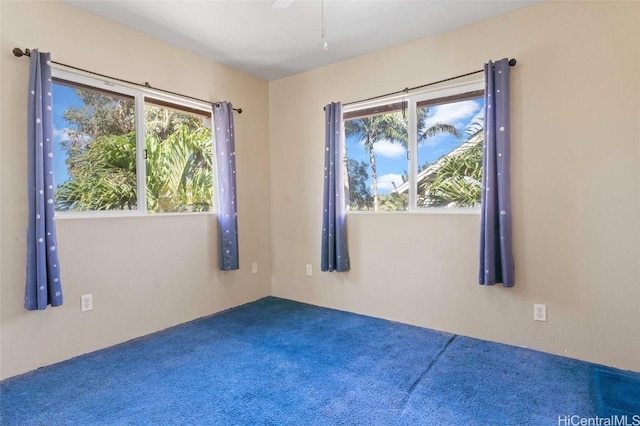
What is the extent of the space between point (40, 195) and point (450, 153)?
2.95m

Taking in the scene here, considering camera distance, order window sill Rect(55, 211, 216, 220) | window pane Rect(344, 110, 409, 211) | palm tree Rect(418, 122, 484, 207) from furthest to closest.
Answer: window pane Rect(344, 110, 409, 211)
palm tree Rect(418, 122, 484, 207)
window sill Rect(55, 211, 216, 220)

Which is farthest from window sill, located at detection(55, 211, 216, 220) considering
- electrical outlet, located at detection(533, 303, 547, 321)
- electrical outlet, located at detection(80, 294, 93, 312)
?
electrical outlet, located at detection(533, 303, 547, 321)

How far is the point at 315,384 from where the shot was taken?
2.00 metres

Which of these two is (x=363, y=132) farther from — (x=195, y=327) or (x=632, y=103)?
(x=195, y=327)

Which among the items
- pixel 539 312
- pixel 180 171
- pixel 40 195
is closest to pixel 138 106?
pixel 180 171

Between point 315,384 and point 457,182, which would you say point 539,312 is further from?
point 315,384

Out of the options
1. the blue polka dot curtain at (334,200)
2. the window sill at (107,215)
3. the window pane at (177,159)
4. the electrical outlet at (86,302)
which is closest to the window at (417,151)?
the blue polka dot curtain at (334,200)

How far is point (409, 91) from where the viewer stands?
2.96 metres

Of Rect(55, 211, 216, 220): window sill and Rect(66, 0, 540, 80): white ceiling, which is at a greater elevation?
Rect(66, 0, 540, 80): white ceiling

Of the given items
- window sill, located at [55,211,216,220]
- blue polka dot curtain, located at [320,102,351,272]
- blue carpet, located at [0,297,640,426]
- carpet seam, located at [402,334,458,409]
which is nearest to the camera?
blue carpet, located at [0,297,640,426]

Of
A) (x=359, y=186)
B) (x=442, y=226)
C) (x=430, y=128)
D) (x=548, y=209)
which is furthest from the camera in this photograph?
(x=359, y=186)

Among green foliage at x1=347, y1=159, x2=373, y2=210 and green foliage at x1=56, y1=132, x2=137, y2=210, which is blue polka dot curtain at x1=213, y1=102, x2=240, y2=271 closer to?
green foliage at x1=56, y1=132, x2=137, y2=210

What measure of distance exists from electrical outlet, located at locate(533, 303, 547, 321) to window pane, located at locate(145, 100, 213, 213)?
2892 mm

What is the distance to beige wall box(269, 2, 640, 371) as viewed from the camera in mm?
2146
